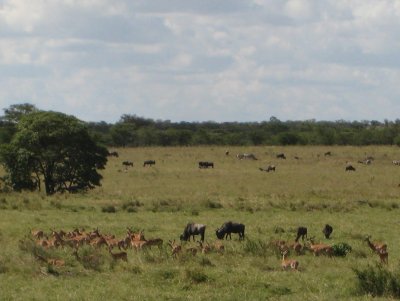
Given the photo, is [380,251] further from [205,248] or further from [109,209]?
[109,209]

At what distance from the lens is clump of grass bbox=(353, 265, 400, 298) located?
48.7ft

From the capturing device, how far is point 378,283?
14.9m

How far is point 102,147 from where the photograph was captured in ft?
150

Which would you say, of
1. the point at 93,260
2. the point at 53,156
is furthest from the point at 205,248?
the point at 53,156

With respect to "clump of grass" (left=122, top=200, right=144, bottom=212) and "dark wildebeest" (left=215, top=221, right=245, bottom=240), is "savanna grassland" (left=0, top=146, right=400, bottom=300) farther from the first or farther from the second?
"dark wildebeest" (left=215, top=221, right=245, bottom=240)

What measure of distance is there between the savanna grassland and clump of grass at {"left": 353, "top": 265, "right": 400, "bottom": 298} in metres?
0.24

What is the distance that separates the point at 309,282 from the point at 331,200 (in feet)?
72.4

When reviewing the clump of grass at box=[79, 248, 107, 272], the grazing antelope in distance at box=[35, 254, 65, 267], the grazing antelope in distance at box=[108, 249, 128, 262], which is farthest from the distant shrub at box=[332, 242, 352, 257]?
the grazing antelope in distance at box=[35, 254, 65, 267]

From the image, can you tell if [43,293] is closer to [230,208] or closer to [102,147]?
[230,208]

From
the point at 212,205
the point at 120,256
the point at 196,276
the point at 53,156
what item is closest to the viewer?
the point at 196,276

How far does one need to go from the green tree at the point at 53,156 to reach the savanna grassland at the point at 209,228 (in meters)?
3.45

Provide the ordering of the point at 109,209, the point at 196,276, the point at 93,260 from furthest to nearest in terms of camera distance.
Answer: the point at 109,209, the point at 93,260, the point at 196,276

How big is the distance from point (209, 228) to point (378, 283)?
13.2 meters

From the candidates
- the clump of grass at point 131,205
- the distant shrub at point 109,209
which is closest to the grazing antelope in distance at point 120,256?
the distant shrub at point 109,209
